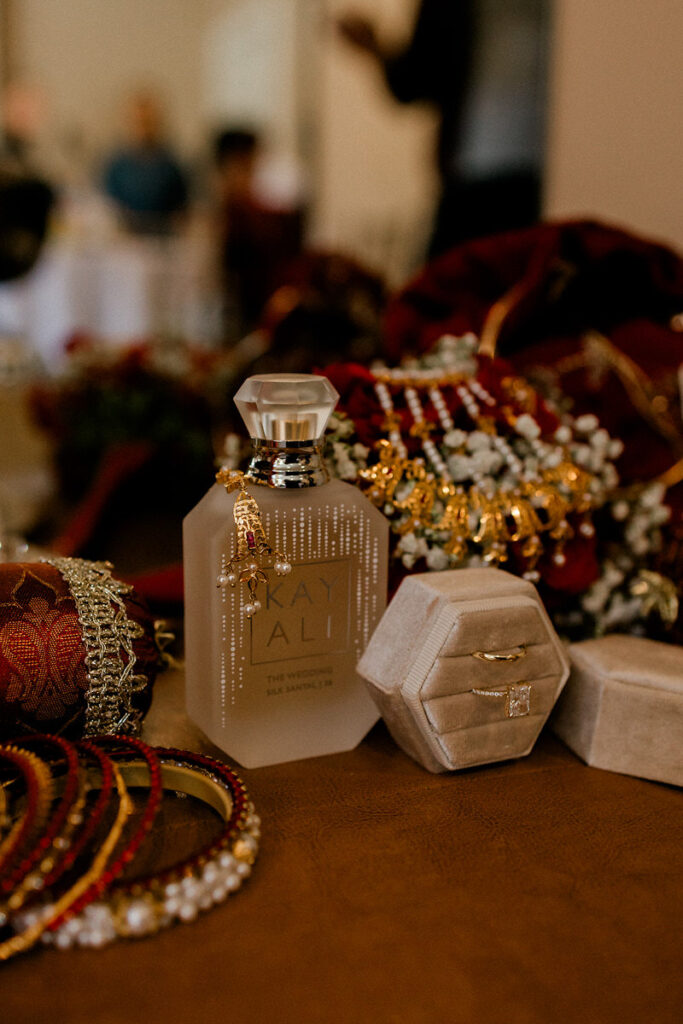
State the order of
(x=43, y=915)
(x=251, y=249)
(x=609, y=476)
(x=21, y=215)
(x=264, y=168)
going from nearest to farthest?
(x=43, y=915), (x=609, y=476), (x=21, y=215), (x=251, y=249), (x=264, y=168)

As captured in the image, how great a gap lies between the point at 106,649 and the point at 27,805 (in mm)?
115

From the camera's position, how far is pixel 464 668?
55 cm

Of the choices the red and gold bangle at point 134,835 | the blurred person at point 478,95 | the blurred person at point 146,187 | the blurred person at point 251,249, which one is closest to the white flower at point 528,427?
the red and gold bangle at point 134,835

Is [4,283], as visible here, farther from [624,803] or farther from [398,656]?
[624,803]

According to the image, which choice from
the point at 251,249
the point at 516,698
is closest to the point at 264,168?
the point at 251,249

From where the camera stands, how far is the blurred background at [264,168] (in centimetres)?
129

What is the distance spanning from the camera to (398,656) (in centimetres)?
56

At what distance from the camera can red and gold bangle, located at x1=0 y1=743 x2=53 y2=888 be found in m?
0.42

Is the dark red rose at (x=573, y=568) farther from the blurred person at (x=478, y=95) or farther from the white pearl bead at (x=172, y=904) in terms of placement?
the blurred person at (x=478, y=95)

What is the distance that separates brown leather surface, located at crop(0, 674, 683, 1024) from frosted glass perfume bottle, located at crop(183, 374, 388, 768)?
0.04 metres

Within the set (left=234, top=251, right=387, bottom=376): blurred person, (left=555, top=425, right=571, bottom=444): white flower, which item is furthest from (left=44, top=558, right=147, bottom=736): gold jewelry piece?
(left=234, top=251, right=387, bottom=376): blurred person

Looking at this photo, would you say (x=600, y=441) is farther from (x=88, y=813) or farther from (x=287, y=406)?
(x=88, y=813)

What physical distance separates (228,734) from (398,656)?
0.43 ft

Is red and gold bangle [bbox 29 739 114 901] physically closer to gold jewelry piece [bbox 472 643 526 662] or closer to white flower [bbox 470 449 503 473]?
gold jewelry piece [bbox 472 643 526 662]
